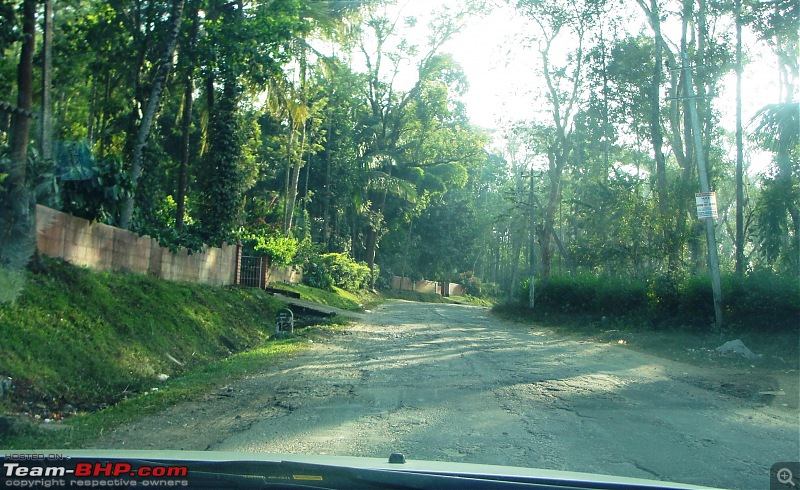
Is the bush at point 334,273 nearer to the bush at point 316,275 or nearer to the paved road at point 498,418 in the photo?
the bush at point 316,275

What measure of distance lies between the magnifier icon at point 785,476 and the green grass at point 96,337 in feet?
26.5

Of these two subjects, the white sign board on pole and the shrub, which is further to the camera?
the shrub

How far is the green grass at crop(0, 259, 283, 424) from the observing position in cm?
974

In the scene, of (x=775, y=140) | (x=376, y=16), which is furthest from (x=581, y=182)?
(x=775, y=140)

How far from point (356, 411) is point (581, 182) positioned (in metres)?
44.3

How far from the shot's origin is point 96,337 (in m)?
12.2

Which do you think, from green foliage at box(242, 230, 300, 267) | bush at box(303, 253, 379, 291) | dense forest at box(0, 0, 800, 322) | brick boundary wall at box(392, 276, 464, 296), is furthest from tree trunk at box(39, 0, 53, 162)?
brick boundary wall at box(392, 276, 464, 296)

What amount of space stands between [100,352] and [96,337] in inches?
20.0

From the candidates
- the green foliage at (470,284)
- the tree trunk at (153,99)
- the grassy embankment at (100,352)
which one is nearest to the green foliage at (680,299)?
the grassy embankment at (100,352)

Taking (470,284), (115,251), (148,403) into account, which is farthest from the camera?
(470,284)

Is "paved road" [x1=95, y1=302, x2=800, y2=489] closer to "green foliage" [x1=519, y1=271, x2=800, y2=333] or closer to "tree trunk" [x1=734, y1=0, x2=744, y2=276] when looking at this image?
"green foliage" [x1=519, y1=271, x2=800, y2=333]

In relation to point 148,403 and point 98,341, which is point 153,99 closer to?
point 98,341

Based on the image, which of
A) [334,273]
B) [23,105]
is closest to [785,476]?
[23,105]

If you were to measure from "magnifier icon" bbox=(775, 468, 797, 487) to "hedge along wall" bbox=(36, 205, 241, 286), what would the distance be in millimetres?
12085
